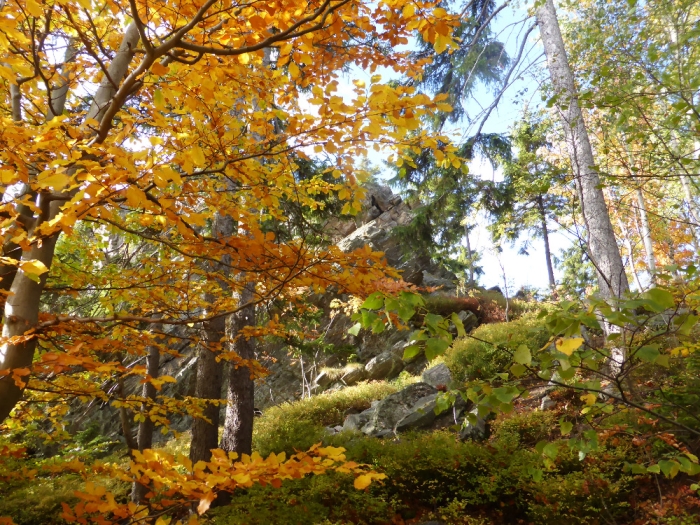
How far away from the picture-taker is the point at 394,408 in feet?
26.2

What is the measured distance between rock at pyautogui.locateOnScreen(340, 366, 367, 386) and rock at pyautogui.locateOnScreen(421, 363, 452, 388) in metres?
3.64

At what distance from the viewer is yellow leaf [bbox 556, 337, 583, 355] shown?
3.69 ft

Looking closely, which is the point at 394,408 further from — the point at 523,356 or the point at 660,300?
the point at 660,300

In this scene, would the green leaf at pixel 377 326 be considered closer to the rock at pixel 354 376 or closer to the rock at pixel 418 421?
the rock at pixel 418 421

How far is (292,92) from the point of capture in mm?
2506

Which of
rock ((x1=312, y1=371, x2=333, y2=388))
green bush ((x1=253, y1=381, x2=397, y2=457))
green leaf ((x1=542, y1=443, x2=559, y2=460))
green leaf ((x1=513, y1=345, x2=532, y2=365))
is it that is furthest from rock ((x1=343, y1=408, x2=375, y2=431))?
green leaf ((x1=513, y1=345, x2=532, y2=365))

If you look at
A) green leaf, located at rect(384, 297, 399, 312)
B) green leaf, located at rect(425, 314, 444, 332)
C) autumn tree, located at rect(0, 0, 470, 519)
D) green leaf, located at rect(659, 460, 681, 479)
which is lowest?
green leaf, located at rect(659, 460, 681, 479)

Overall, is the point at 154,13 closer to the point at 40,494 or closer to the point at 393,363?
the point at 40,494

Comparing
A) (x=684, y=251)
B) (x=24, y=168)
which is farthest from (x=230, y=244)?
(x=684, y=251)

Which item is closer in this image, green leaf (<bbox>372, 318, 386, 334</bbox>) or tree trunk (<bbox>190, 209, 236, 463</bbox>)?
Result: green leaf (<bbox>372, 318, 386, 334</bbox>)

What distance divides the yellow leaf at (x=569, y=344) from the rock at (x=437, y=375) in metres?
8.17

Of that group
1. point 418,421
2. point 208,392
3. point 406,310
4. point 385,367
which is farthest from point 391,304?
point 385,367

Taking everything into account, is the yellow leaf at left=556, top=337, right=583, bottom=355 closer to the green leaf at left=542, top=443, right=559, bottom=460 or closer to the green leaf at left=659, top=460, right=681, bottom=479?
the green leaf at left=542, top=443, right=559, bottom=460

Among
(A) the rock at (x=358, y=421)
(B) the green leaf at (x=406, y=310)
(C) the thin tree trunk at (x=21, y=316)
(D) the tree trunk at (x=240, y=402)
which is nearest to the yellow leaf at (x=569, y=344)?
(B) the green leaf at (x=406, y=310)
